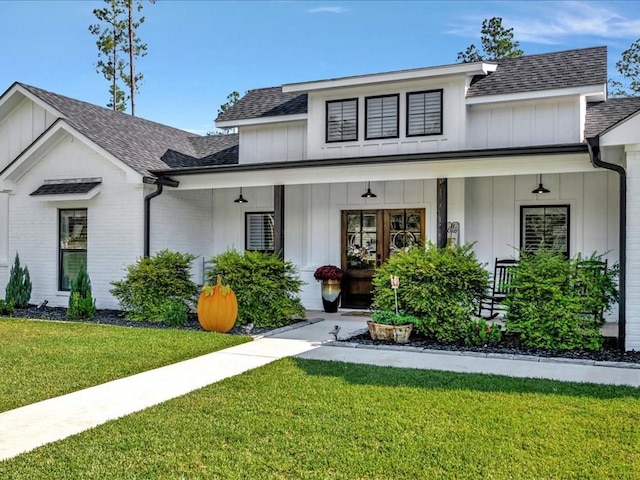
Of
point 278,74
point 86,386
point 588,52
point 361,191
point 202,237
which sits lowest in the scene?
point 86,386

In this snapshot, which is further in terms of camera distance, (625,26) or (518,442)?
(625,26)

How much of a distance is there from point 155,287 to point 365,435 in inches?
270

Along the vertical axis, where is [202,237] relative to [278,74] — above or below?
below

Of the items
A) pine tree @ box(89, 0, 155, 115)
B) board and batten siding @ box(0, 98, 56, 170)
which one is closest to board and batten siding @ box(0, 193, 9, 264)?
board and batten siding @ box(0, 98, 56, 170)

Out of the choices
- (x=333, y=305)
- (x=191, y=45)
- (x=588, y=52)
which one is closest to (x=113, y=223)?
(x=333, y=305)

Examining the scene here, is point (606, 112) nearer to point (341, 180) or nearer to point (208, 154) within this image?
point (341, 180)

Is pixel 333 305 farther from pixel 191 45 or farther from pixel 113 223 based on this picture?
pixel 191 45

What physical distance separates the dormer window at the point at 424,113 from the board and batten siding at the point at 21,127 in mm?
8112

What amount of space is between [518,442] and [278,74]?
2231 centimetres

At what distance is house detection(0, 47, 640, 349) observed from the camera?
404 inches

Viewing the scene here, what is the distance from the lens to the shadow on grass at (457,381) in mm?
5348

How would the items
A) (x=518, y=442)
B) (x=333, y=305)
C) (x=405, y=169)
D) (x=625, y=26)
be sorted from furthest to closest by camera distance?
(x=625, y=26), (x=333, y=305), (x=405, y=169), (x=518, y=442)

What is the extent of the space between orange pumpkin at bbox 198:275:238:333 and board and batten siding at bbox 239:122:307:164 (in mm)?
4536

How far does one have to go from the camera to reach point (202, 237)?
12977 mm
